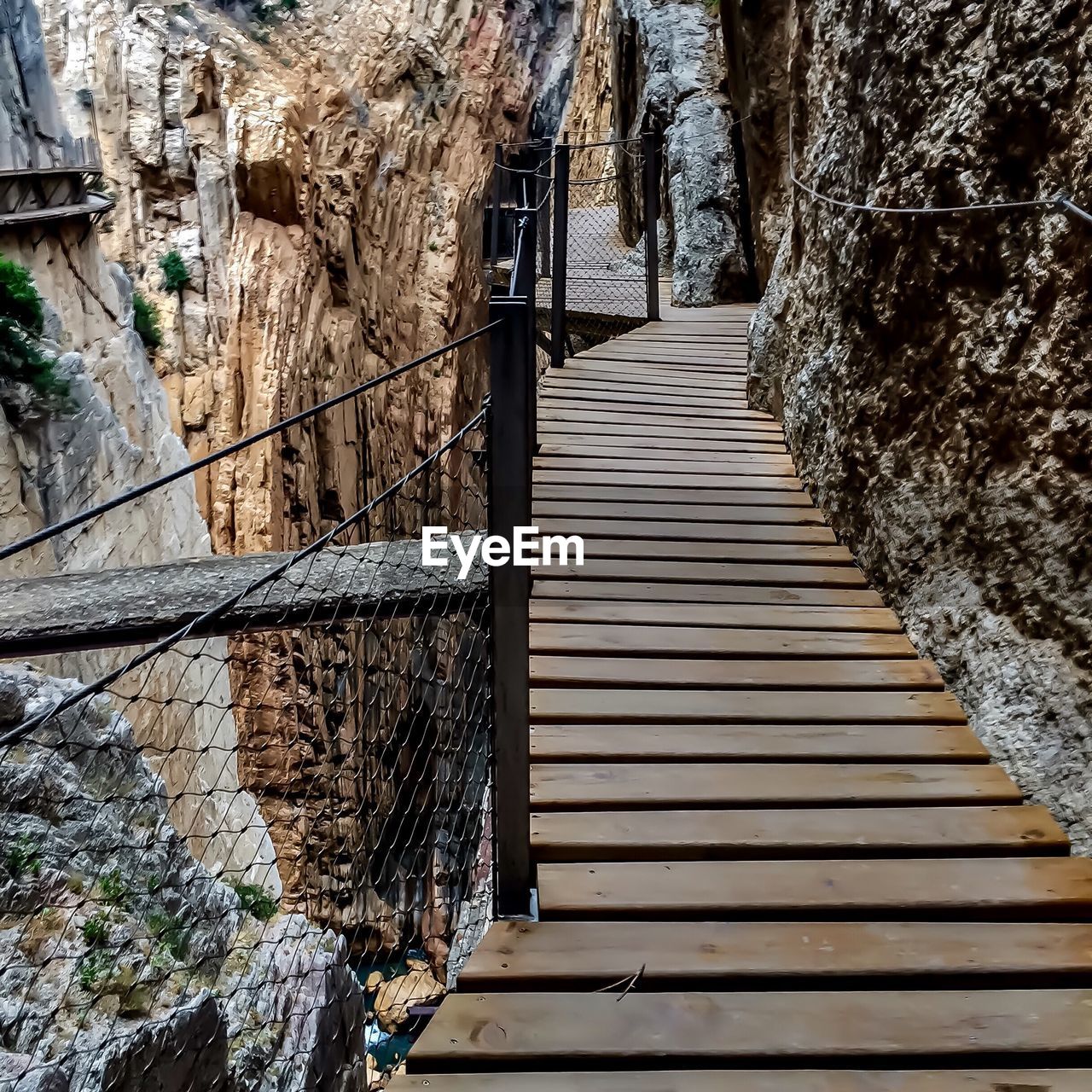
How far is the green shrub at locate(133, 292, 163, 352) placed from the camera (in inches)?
401

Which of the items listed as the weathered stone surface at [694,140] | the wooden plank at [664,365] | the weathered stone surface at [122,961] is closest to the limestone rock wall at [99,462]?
the weathered stone surface at [122,961]

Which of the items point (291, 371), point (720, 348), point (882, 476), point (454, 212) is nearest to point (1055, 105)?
point (882, 476)

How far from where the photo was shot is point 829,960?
5.23 ft

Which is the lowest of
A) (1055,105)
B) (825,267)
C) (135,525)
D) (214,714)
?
(214,714)

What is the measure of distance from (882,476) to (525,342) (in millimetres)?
1711

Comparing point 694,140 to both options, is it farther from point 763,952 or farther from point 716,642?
point 763,952

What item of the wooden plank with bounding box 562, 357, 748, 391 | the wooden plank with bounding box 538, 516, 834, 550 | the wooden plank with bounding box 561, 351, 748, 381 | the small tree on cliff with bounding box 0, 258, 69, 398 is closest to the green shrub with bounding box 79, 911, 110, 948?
the wooden plank with bounding box 538, 516, 834, 550

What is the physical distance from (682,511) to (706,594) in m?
0.60

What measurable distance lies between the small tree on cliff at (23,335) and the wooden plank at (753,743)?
211 inches

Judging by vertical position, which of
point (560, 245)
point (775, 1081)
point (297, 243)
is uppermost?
point (297, 243)

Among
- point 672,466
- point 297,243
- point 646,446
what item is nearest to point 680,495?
point 672,466

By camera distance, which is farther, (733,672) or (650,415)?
(650,415)

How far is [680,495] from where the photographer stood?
3414 millimetres

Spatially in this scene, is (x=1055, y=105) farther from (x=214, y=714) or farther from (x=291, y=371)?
(x=291, y=371)
